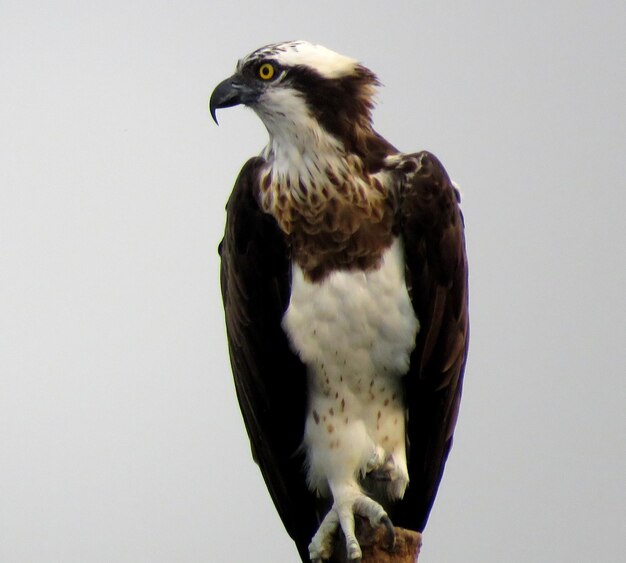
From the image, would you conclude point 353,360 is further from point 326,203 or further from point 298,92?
point 298,92

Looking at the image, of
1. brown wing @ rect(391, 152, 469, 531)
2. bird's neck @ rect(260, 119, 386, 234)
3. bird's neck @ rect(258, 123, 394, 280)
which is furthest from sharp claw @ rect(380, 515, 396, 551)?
bird's neck @ rect(260, 119, 386, 234)

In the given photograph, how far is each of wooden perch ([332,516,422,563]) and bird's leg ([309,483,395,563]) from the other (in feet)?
0.13

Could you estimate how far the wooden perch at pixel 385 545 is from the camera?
5.75 m

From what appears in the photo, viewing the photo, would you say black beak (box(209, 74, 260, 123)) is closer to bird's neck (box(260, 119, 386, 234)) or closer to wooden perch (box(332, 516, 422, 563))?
bird's neck (box(260, 119, 386, 234))

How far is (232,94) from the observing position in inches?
244

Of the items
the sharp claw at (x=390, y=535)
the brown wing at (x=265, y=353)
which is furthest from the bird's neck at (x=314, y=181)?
the sharp claw at (x=390, y=535)

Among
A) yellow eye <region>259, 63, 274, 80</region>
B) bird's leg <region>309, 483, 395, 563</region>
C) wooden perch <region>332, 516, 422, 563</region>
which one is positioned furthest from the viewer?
yellow eye <region>259, 63, 274, 80</region>

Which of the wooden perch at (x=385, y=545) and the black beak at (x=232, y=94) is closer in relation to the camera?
the wooden perch at (x=385, y=545)

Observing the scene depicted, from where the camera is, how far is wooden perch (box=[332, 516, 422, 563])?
5.75 meters

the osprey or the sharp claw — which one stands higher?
the osprey

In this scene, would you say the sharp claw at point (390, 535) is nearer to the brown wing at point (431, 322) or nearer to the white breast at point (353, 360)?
the white breast at point (353, 360)

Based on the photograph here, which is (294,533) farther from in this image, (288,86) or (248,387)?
(288,86)

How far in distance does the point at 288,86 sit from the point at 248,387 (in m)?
1.59

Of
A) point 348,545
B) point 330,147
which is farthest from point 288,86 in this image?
point 348,545
